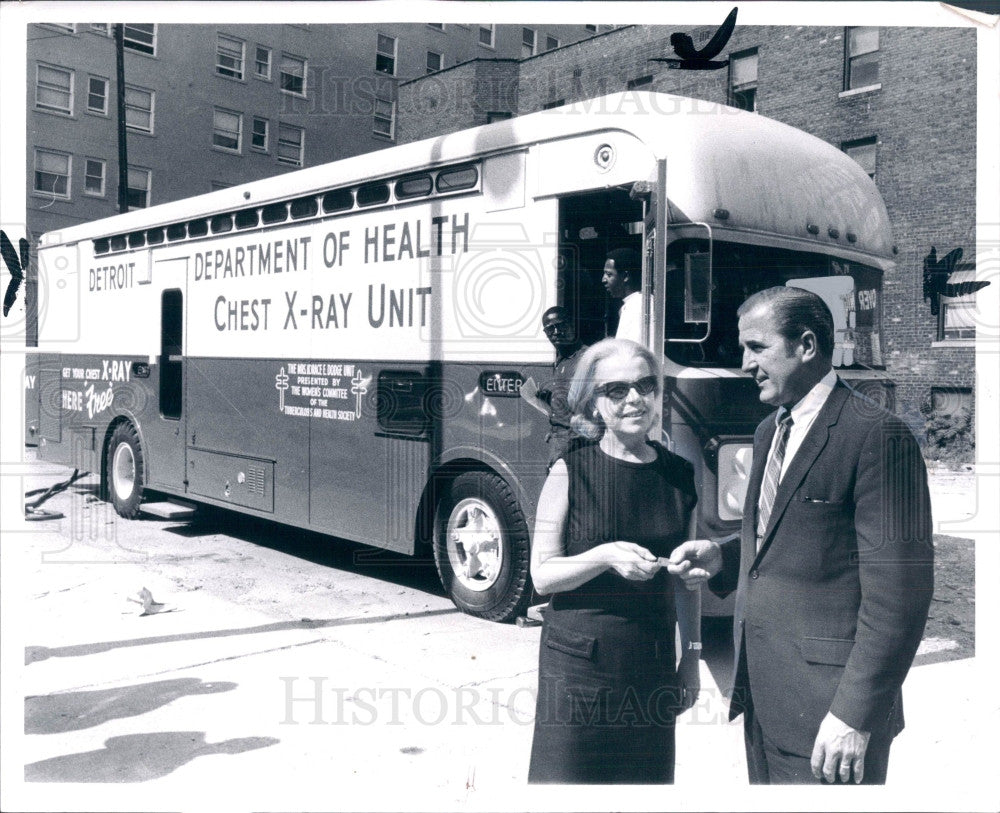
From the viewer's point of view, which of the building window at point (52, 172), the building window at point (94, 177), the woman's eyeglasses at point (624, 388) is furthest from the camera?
the building window at point (94, 177)

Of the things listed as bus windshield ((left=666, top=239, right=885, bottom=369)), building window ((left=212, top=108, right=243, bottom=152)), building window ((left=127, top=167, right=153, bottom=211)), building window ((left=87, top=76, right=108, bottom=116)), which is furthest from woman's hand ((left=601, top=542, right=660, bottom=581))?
building window ((left=127, top=167, right=153, bottom=211))

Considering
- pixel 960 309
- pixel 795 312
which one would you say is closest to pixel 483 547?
pixel 795 312

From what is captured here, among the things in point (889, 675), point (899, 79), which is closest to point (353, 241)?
point (899, 79)

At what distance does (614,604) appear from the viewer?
10.8 feet

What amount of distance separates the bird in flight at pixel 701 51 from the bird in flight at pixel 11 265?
2.89 metres

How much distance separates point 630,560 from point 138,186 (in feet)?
18.2

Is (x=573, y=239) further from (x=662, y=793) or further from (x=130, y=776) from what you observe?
(x=130, y=776)

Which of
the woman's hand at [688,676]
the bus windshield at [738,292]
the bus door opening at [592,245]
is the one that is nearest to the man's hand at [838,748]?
the woman's hand at [688,676]

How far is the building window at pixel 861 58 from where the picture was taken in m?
4.30

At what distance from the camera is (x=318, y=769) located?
386cm

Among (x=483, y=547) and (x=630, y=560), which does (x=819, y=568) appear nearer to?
(x=630, y=560)

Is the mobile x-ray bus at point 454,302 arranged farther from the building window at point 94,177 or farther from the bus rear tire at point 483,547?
the building window at point 94,177

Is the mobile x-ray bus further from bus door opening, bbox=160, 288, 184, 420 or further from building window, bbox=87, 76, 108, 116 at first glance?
building window, bbox=87, 76, 108, 116

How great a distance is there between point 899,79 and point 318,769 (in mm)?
3932
